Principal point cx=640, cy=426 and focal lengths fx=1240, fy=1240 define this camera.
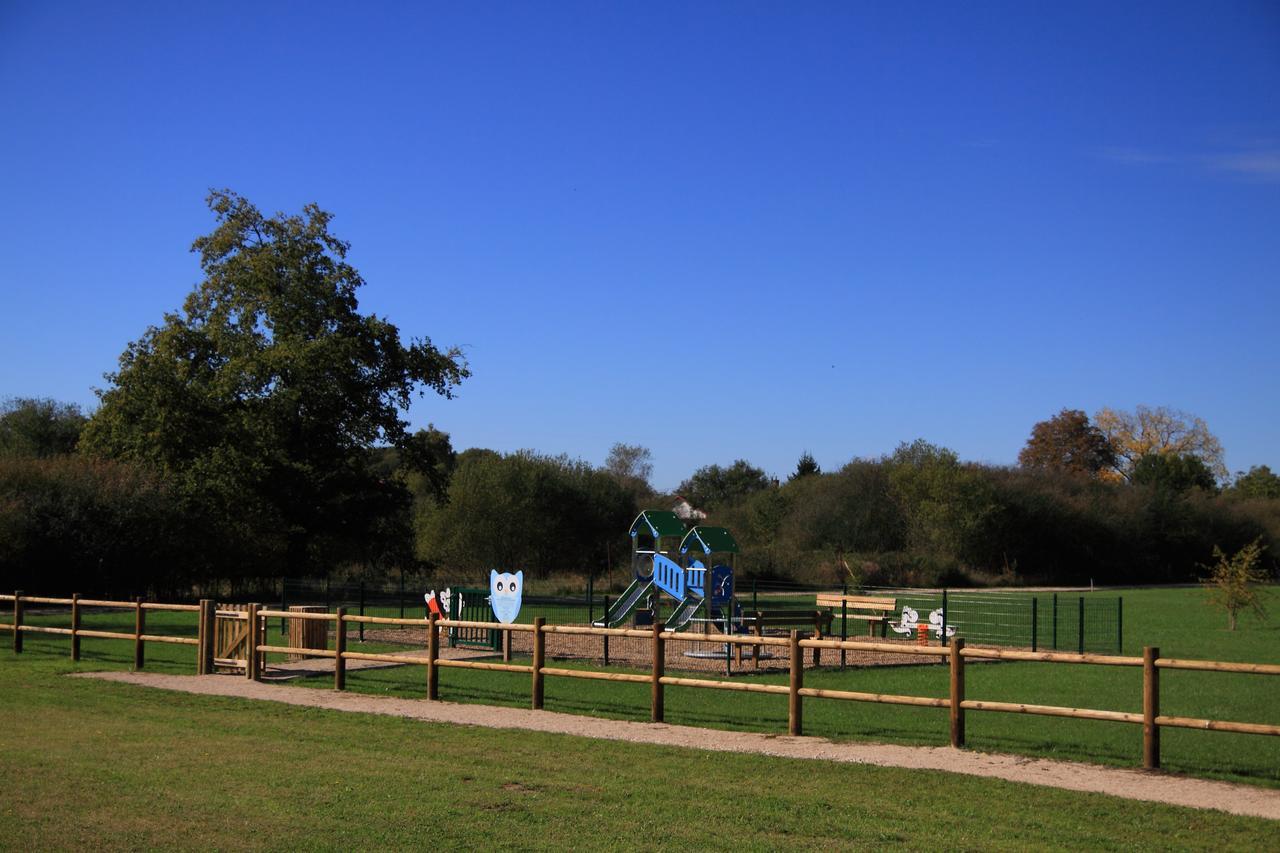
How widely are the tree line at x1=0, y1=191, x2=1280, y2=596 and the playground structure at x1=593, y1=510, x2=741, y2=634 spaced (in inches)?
829

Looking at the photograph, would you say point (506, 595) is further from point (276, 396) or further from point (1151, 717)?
point (276, 396)

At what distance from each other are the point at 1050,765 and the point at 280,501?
38.0m

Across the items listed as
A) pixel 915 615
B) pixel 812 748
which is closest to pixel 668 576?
pixel 915 615

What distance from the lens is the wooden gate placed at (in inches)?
735

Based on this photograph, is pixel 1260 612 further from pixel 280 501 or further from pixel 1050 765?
pixel 280 501

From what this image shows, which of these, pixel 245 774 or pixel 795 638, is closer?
pixel 245 774

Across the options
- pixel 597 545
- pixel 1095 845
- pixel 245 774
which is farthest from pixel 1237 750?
pixel 597 545

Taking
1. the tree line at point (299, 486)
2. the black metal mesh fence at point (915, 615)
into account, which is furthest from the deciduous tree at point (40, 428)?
the black metal mesh fence at point (915, 615)

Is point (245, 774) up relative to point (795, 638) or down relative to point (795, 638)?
down

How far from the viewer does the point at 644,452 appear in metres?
125

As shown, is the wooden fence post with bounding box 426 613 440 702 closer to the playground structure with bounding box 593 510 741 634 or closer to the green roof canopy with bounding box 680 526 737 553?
the playground structure with bounding box 593 510 741 634

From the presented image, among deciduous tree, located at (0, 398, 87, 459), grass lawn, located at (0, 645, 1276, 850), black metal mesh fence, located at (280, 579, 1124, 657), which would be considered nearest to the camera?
grass lawn, located at (0, 645, 1276, 850)

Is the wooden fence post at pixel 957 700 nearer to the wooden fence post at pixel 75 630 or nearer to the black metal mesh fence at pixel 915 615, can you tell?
the black metal mesh fence at pixel 915 615

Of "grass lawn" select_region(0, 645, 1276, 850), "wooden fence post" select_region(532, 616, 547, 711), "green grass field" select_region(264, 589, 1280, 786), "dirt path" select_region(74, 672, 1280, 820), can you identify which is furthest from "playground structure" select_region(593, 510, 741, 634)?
"grass lawn" select_region(0, 645, 1276, 850)
